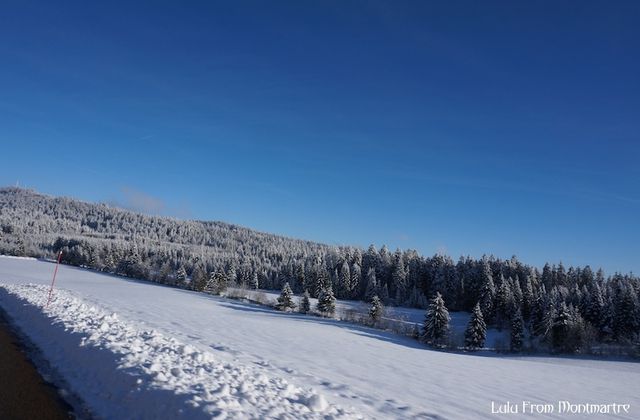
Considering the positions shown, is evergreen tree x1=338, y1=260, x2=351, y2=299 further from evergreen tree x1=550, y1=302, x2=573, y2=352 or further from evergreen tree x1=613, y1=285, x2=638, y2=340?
evergreen tree x1=613, y1=285, x2=638, y2=340

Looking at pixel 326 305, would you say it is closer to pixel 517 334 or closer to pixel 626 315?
pixel 517 334

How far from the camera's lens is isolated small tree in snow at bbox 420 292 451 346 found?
60.5m

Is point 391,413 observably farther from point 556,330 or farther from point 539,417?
point 556,330

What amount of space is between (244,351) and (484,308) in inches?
2946

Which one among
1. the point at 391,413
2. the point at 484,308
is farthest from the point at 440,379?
the point at 484,308

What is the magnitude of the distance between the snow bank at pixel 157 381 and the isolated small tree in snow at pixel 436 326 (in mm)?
52820

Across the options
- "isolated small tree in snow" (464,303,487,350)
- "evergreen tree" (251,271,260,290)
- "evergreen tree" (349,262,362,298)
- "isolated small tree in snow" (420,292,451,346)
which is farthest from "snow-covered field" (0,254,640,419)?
"evergreen tree" (251,271,260,290)

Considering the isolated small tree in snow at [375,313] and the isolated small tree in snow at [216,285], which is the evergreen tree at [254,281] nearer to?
the isolated small tree in snow at [216,285]

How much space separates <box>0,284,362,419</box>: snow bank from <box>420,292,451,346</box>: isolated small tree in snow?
52820 millimetres

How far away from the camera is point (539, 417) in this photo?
12508 millimetres

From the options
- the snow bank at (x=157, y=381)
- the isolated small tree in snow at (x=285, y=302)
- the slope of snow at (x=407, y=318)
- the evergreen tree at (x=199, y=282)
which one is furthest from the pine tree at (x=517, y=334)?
the evergreen tree at (x=199, y=282)

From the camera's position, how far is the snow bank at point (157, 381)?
8.08 metres

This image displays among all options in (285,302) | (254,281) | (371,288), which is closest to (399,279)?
(371,288)

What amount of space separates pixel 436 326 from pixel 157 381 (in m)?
57.3
